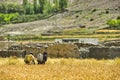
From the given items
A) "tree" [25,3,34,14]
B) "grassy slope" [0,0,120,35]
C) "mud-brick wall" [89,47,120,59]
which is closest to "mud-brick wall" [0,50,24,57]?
"mud-brick wall" [89,47,120,59]

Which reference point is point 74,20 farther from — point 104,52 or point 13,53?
point 104,52

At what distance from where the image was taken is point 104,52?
31.8 metres

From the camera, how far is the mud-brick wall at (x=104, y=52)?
31.6m

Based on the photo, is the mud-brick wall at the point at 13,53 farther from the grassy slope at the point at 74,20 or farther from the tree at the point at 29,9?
the tree at the point at 29,9

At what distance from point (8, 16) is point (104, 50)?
147438 mm

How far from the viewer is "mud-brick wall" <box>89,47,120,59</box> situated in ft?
104

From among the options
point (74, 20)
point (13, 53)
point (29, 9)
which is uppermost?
point (13, 53)

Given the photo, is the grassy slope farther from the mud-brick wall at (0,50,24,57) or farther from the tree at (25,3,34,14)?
the mud-brick wall at (0,50,24,57)

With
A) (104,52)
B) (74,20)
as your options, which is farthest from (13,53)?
(74,20)

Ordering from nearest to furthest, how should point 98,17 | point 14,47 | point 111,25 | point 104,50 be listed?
point 104,50, point 14,47, point 111,25, point 98,17

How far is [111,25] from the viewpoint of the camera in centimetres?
10144

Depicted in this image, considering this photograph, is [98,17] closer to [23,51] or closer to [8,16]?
[8,16]

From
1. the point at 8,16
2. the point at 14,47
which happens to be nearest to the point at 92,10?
the point at 8,16

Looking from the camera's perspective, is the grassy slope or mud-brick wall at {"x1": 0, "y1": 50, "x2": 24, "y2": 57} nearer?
mud-brick wall at {"x1": 0, "y1": 50, "x2": 24, "y2": 57}
